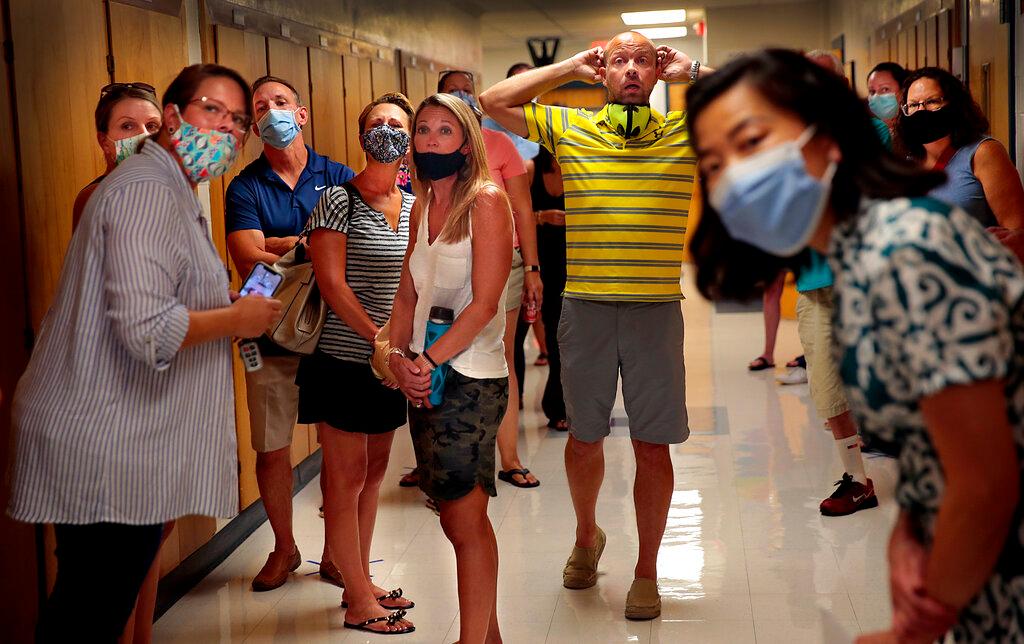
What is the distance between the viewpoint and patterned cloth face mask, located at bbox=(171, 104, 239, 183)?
2.19m

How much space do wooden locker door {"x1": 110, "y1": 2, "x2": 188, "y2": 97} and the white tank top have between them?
52.0 inches

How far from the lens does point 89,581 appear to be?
210 cm

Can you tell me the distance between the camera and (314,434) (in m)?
5.34

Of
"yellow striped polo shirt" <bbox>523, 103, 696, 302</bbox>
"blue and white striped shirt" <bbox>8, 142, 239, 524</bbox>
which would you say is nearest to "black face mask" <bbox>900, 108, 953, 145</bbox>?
"yellow striped polo shirt" <bbox>523, 103, 696, 302</bbox>

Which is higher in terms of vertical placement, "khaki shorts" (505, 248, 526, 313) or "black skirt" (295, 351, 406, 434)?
"khaki shorts" (505, 248, 526, 313)

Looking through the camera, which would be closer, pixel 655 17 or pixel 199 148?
pixel 199 148

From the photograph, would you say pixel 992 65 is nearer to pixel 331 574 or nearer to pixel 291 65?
pixel 291 65

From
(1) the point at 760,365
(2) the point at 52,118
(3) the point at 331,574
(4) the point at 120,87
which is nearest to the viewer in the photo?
(2) the point at 52,118

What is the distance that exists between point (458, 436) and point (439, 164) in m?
0.75

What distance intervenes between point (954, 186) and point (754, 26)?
29.8 feet

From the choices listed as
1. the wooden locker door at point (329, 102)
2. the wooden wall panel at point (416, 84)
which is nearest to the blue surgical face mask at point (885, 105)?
the wooden locker door at point (329, 102)

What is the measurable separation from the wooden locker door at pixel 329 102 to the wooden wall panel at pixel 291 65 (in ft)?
0.31

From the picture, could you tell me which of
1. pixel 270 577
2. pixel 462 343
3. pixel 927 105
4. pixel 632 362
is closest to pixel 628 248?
pixel 632 362

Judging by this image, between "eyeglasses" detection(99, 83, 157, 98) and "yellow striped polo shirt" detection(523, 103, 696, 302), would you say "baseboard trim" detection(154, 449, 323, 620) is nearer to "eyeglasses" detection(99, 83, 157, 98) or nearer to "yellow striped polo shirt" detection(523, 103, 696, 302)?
"eyeglasses" detection(99, 83, 157, 98)
